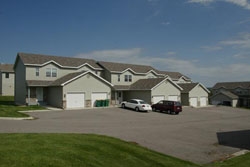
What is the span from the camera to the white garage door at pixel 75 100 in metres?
33.7

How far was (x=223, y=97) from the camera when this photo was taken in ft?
241

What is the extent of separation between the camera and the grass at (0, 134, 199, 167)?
7.38m

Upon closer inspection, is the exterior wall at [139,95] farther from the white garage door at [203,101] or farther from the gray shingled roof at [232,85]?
the gray shingled roof at [232,85]

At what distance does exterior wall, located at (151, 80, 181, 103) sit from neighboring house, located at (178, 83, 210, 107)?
4.55 meters

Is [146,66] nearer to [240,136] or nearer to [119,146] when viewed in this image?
[240,136]

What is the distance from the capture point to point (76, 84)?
34281mm

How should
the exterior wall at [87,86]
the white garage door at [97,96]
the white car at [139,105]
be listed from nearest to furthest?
the white car at [139,105], the exterior wall at [87,86], the white garage door at [97,96]

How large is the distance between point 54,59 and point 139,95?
15.1m

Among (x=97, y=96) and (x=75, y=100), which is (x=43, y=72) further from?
(x=97, y=96)

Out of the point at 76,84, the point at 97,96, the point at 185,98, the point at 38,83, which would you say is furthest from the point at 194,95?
the point at 38,83

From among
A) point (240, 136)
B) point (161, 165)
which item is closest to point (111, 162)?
point (161, 165)

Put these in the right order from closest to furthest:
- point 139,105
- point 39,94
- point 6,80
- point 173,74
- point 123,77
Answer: point 139,105 → point 39,94 → point 123,77 → point 6,80 → point 173,74

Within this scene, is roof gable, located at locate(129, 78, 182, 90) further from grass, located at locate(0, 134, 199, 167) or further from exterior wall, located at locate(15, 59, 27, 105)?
grass, located at locate(0, 134, 199, 167)

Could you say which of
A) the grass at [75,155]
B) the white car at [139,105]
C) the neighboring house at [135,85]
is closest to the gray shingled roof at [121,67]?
the neighboring house at [135,85]
